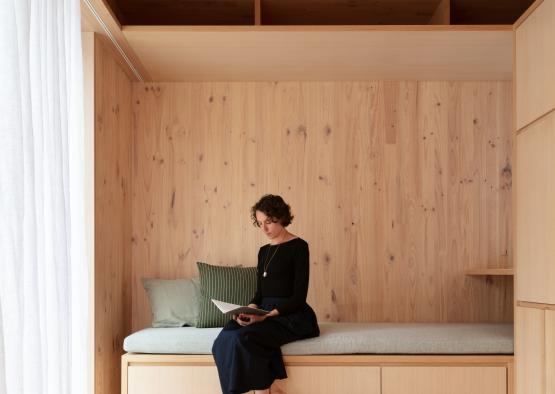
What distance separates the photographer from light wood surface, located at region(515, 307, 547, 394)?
3439mm

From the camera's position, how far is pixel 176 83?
498 centimetres

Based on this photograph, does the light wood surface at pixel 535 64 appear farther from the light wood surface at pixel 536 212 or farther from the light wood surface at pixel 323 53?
the light wood surface at pixel 323 53

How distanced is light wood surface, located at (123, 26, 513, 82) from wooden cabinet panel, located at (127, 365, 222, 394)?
1.72 m

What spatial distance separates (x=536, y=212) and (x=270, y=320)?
142cm

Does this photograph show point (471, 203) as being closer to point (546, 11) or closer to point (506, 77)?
point (506, 77)

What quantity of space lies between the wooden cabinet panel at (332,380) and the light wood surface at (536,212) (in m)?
0.86

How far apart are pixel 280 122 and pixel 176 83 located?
731 millimetres

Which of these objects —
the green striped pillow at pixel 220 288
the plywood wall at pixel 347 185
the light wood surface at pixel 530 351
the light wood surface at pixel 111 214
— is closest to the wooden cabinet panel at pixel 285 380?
the light wood surface at pixel 111 214

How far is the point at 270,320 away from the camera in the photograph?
393 cm

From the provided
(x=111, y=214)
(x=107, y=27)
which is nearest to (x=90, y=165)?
(x=111, y=214)

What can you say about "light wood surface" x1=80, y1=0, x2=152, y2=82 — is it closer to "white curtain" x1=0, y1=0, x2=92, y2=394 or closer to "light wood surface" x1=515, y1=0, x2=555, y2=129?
"white curtain" x1=0, y1=0, x2=92, y2=394

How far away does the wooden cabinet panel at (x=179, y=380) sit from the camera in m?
3.92

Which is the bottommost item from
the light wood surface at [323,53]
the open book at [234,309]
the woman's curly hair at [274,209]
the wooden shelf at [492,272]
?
the open book at [234,309]

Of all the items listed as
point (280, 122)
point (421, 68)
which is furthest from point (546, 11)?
point (280, 122)
